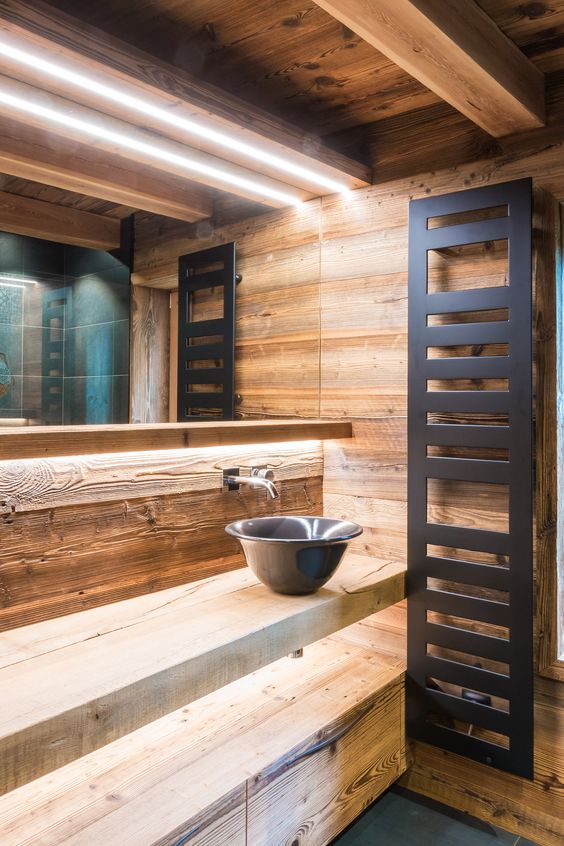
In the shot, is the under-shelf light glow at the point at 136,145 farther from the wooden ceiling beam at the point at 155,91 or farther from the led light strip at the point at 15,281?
the led light strip at the point at 15,281

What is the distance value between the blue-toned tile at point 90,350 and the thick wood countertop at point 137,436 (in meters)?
0.28

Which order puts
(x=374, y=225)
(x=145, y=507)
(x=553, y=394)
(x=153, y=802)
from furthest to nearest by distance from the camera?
1. (x=374, y=225)
2. (x=553, y=394)
3. (x=145, y=507)
4. (x=153, y=802)

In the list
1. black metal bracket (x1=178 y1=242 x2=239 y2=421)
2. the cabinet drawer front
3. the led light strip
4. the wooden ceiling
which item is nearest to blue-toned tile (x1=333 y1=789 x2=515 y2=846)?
the cabinet drawer front

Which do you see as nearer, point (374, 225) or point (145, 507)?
point (145, 507)

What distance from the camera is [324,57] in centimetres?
224

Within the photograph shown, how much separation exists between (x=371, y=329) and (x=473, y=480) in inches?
31.9

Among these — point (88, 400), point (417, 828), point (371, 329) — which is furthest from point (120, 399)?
point (417, 828)

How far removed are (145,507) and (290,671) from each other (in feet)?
2.85

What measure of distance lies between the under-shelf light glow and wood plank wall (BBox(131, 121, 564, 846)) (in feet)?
0.77

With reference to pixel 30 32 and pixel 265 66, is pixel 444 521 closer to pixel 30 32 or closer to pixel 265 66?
pixel 265 66

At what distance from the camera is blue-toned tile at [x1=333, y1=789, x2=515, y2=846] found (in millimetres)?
2240

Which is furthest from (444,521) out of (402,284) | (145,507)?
(145,507)

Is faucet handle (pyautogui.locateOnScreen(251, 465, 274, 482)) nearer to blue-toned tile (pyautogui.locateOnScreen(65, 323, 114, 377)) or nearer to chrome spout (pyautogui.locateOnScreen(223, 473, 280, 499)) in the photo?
chrome spout (pyautogui.locateOnScreen(223, 473, 280, 499))

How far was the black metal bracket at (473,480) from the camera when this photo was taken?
2.22 m
